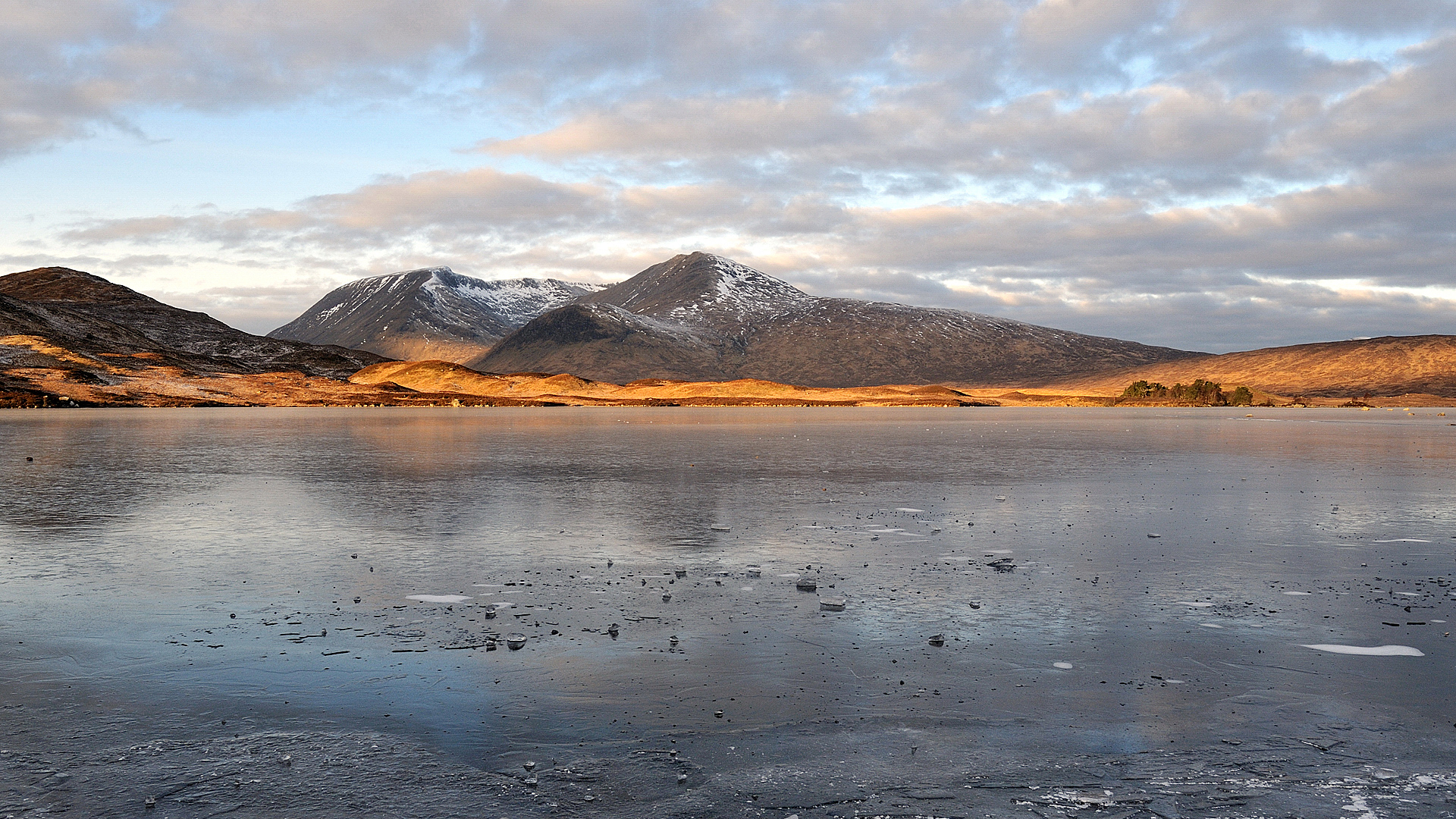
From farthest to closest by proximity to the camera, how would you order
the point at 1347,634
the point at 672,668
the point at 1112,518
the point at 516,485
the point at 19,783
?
the point at 516,485 → the point at 1112,518 → the point at 1347,634 → the point at 672,668 → the point at 19,783

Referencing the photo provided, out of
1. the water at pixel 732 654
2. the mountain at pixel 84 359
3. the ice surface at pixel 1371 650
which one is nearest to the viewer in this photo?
the water at pixel 732 654

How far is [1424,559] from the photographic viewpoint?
16.2m

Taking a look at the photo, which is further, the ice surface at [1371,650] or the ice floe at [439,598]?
the ice floe at [439,598]

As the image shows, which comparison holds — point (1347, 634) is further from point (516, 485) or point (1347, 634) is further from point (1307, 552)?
point (516, 485)

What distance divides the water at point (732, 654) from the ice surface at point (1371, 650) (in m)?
0.08

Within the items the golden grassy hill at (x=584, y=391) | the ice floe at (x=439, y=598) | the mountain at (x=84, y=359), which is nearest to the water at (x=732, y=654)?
the ice floe at (x=439, y=598)

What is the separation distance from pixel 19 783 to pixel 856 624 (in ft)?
26.9

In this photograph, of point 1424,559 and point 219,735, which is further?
point 1424,559

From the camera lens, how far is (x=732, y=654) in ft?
34.3

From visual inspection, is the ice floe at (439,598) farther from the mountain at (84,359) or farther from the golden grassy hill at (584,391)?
the golden grassy hill at (584,391)

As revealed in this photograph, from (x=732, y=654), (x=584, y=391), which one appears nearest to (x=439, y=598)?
(x=732, y=654)

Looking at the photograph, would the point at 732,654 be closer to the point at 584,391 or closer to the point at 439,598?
the point at 439,598

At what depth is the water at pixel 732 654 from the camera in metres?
7.33

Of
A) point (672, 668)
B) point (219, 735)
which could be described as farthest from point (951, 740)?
point (219, 735)
